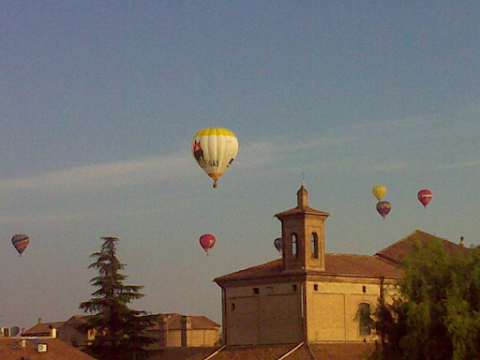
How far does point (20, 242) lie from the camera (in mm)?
65125

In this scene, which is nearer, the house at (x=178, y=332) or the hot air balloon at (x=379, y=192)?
the hot air balloon at (x=379, y=192)

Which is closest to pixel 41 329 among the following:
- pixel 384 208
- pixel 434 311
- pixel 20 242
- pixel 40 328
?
pixel 40 328

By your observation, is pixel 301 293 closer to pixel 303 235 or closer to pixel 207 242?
pixel 303 235

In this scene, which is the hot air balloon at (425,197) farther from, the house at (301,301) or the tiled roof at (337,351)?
the tiled roof at (337,351)

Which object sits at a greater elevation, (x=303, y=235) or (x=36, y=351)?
(x=303, y=235)

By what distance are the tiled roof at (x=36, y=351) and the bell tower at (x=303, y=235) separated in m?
11.6

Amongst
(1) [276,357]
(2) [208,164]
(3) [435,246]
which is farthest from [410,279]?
(2) [208,164]

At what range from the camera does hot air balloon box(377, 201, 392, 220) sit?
60.3 meters

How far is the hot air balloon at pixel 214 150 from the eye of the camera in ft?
158

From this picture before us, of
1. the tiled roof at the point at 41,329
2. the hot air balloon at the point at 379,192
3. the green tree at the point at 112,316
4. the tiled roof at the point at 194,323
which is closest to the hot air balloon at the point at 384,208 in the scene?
the hot air balloon at the point at 379,192

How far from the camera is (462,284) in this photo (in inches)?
1017

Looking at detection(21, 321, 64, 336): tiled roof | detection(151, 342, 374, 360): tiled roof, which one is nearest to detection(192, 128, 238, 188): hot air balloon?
detection(151, 342, 374, 360): tiled roof

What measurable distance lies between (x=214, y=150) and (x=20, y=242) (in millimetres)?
22532

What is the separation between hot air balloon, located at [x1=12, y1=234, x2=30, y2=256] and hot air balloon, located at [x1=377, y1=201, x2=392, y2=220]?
79.2 feet
